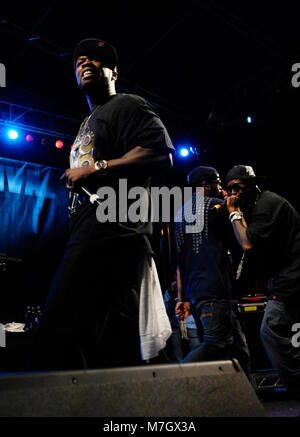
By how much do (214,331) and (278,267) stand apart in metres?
0.65

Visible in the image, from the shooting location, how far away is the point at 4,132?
6805mm

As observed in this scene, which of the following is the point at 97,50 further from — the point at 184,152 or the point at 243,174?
the point at 184,152

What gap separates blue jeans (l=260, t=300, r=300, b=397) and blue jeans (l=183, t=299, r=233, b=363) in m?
0.29

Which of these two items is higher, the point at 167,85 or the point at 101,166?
the point at 167,85

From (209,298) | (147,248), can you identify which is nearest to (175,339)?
(209,298)

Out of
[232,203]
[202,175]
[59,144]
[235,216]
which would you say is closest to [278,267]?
[235,216]

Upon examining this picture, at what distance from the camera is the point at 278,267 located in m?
2.66

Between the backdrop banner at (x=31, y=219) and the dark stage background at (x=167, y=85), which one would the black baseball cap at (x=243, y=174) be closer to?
the dark stage background at (x=167, y=85)

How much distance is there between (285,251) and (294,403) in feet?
7.42

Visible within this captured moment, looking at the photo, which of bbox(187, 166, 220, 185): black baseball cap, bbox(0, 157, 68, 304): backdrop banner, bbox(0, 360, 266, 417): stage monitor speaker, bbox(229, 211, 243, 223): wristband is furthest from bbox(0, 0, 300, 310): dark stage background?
bbox(0, 360, 266, 417): stage monitor speaker

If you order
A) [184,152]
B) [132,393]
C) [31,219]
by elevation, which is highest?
[184,152]

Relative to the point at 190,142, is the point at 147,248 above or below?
below

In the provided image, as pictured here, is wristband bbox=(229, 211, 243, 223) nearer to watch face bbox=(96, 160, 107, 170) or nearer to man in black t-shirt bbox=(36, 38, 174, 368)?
man in black t-shirt bbox=(36, 38, 174, 368)

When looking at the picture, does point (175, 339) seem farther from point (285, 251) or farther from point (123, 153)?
point (123, 153)
